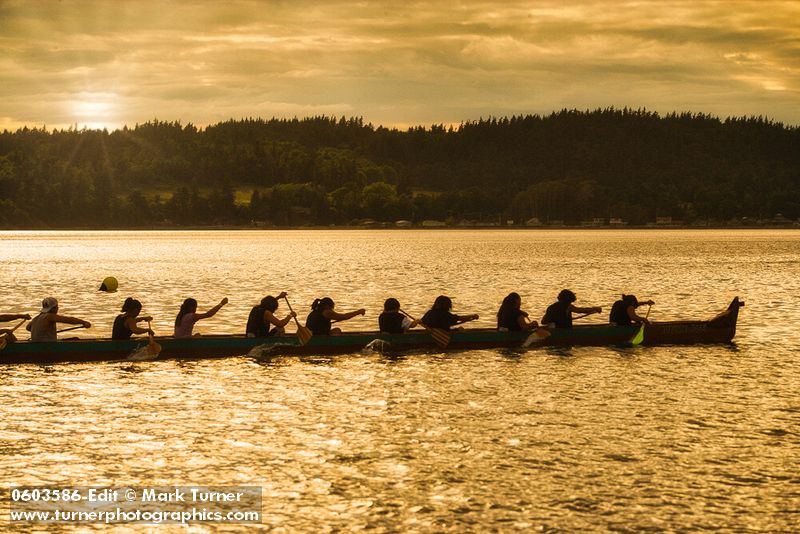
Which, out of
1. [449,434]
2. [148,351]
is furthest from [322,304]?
[449,434]

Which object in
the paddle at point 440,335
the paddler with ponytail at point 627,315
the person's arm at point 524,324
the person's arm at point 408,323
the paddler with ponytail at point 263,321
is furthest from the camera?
the paddler with ponytail at point 627,315

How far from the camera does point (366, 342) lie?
113 feet

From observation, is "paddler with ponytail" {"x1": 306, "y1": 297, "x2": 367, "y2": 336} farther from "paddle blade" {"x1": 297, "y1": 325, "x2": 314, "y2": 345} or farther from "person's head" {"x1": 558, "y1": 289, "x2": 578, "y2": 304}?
"person's head" {"x1": 558, "y1": 289, "x2": 578, "y2": 304}

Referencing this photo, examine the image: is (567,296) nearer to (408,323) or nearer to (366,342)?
(408,323)

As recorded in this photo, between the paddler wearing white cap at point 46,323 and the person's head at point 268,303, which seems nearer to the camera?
the paddler wearing white cap at point 46,323

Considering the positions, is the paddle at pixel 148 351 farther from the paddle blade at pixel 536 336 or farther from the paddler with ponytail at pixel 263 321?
the paddle blade at pixel 536 336

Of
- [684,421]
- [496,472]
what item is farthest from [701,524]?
[684,421]

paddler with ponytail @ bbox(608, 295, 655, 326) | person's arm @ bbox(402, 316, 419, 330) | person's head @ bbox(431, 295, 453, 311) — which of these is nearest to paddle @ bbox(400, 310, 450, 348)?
person's arm @ bbox(402, 316, 419, 330)

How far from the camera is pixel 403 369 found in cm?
3250

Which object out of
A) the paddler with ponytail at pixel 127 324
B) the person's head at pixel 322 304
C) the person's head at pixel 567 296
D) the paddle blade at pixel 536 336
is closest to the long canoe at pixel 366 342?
the paddle blade at pixel 536 336

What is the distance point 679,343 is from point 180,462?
24.9 m

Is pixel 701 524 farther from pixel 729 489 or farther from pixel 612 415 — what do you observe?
pixel 612 415

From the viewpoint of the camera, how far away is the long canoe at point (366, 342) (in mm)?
31562

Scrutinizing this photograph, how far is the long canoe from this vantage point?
3156cm
